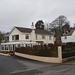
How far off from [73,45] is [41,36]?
58.3 ft

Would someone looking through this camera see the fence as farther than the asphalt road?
Yes

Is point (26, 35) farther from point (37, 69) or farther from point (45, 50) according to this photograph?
point (37, 69)

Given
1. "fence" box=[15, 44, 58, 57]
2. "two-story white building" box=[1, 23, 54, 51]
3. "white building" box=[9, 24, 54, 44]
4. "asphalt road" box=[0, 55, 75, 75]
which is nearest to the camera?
"asphalt road" box=[0, 55, 75, 75]

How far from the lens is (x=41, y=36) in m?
41.7

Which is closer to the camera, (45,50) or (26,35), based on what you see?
(45,50)

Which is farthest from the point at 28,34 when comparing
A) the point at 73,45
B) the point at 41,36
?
the point at 73,45

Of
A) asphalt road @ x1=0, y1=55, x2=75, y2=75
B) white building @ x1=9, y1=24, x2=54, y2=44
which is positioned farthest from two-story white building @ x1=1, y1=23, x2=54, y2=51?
asphalt road @ x1=0, y1=55, x2=75, y2=75

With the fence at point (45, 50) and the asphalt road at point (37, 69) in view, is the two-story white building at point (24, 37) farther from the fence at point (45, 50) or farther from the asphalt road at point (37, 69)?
the asphalt road at point (37, 69)

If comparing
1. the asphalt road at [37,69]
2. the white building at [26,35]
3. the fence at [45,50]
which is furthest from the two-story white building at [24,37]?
the asphalt road at [37,69]

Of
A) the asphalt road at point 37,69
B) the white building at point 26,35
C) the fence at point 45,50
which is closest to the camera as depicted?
the asphalt road at point 37,69

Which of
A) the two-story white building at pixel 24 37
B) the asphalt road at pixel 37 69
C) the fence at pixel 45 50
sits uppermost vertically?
the two-story white building at pixel 24 37

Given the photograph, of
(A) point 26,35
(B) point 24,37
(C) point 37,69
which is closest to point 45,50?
(C) point 37,69

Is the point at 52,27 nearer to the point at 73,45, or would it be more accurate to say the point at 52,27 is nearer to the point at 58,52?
the point at 73,45

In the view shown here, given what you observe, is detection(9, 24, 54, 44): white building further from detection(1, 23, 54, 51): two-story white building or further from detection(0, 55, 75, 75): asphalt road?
detection(0, 55, 75, 75): asphalt road
